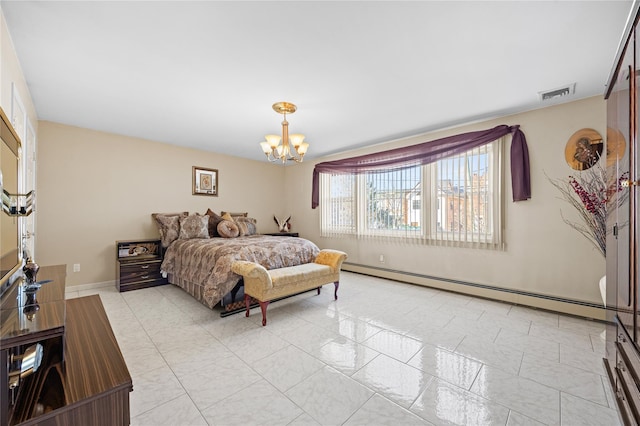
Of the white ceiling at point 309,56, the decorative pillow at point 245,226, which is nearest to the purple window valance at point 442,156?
the white ceiling at point 309,56

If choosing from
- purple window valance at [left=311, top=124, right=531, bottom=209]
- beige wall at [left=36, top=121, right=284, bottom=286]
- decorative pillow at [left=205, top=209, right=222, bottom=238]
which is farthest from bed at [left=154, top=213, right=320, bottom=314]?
purple window valance at [left=311, top=124, right=531, bottom=209]

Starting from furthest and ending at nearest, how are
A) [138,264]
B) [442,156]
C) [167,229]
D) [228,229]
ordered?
[228,229] → [167,229] → [138,264] → [442,156]

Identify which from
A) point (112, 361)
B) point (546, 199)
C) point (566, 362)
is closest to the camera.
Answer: point (112, 361)

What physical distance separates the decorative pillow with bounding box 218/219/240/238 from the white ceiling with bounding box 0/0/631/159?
6.30 ft

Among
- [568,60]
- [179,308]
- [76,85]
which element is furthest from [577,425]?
[76,85]

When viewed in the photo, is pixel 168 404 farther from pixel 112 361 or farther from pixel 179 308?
→ pixel 179 308

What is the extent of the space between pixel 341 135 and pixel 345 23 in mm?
2475

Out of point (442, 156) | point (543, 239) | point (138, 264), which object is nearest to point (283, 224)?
point (138, 264)

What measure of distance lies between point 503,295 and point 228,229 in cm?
429

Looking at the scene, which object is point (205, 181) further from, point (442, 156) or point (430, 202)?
point (442, 156)

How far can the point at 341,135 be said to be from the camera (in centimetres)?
424

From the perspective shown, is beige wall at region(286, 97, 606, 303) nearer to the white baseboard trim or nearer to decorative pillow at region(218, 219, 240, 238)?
the white baseboard trim

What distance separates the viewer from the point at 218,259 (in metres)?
3.09

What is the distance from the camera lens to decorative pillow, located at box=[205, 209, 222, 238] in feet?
15.8
